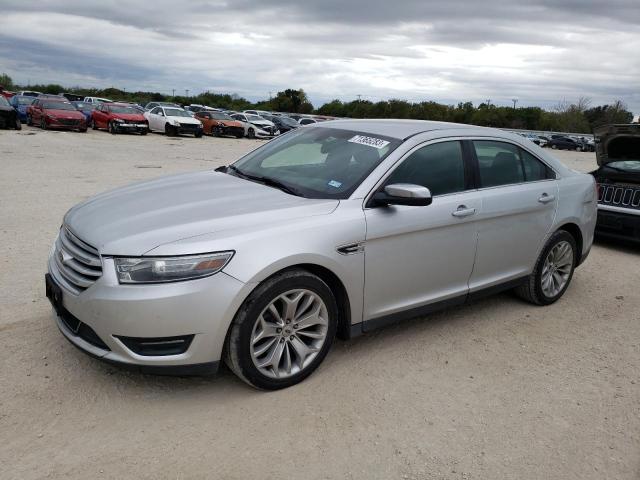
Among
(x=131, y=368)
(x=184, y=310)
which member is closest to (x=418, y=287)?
(x=184, y=310)

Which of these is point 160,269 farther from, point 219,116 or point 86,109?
point 86,109

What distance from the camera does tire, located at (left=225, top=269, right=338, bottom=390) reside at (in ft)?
10.4

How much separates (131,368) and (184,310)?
457mm

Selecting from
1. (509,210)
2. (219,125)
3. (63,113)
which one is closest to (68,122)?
(63,113)

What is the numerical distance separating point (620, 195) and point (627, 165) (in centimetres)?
50

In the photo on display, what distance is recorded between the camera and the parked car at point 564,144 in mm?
52469

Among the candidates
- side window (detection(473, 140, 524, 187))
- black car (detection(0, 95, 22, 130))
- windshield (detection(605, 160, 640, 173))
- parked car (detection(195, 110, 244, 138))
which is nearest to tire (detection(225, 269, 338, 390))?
side window (detection(473, 140, 524, 187))

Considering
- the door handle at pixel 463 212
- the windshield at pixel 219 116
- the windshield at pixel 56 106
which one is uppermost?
the windshield at pixel 56 106

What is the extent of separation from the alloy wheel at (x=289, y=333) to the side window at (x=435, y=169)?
1.04 meters

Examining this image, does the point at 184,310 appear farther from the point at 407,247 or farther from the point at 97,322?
the point at 407,247

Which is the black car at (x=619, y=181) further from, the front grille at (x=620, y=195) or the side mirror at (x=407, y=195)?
the side mirror at (x=407, y=195)

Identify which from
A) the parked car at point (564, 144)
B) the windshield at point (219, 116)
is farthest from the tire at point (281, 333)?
the parked car at point (564, 144)

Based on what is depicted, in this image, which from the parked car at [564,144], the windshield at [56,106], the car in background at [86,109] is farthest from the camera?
the parked car at [564,144]

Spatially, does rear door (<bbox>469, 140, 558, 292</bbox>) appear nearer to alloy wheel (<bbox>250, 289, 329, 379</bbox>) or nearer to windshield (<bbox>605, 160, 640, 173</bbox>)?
alloy wheel (<bbox>250, 289, 329, 379</bbox>)
